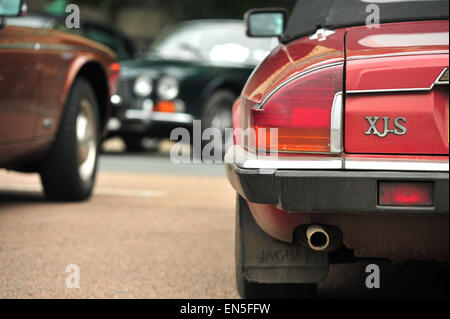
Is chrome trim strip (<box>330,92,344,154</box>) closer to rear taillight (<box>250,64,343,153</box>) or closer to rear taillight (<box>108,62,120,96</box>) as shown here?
rear taillight (<box>250,64,343,153</box>)

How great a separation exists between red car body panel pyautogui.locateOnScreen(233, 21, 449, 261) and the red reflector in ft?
0.33

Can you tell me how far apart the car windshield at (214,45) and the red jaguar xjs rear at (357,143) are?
7524mm

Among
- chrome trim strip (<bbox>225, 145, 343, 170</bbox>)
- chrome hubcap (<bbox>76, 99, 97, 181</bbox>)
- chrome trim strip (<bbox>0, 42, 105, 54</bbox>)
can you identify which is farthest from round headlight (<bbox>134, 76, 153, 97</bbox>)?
chrome trim strip (<bbox>225, 145, 343, 170</bbox>)

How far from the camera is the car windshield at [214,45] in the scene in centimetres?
1096

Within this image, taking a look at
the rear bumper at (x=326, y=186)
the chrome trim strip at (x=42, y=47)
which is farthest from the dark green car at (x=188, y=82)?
the rear bumper at (x=326, y=186)

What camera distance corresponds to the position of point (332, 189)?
3.04 metres

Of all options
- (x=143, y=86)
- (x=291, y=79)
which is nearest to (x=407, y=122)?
(x=291, y=79)

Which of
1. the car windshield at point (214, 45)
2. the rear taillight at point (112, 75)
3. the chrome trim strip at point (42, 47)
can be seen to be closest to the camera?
the chrome trim strip at point (42, 47)

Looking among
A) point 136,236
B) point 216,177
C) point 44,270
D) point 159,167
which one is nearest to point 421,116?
point 44,270

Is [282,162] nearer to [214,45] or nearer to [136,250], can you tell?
[136,250]

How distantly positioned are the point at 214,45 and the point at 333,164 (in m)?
8.21

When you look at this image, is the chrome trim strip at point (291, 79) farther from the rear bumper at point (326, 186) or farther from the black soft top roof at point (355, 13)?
the black soft top roof at point (355, 13)

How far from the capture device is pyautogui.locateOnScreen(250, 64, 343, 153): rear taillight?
3.11 metres
